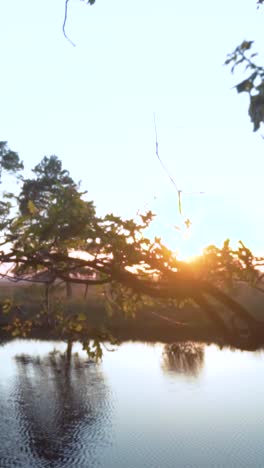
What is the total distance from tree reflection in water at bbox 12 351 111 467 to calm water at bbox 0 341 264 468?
0.26 feet

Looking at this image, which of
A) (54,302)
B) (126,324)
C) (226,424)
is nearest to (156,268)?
(54,302)

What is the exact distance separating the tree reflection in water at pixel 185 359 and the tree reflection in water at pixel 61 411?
24.4 feet

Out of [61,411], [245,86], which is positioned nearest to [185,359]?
[61,411]

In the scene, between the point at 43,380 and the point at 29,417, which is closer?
the point at 29,417

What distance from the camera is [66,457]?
38.0 m

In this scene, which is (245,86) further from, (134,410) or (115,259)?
(134,410)

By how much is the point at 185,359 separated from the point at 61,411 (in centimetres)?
1565

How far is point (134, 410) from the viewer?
4375 centimetres

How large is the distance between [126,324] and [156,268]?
5997 centimetres

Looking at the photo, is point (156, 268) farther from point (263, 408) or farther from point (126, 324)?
point (126, 324)

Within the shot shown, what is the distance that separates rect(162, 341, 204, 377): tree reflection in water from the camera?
174ft

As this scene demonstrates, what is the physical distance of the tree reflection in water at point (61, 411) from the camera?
38.6m

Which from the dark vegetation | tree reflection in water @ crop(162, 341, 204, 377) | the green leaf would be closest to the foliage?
the dark vegetation

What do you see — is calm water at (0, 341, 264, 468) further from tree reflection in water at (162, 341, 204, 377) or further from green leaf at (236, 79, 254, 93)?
green leaf at (236, 79, 254, 93)
